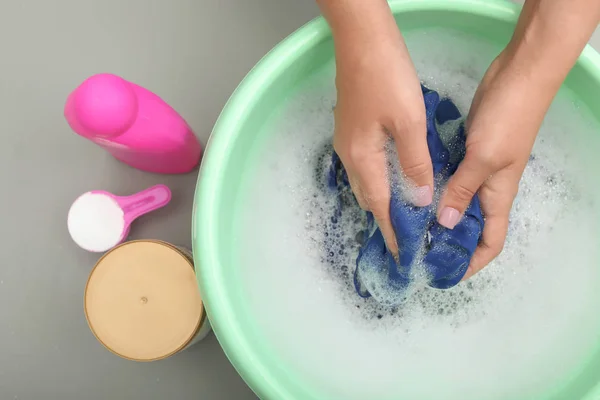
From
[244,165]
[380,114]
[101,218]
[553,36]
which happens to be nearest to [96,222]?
[101,218]

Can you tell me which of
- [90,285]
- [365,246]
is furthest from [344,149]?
[90,285]

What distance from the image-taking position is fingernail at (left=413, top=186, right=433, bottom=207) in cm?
52

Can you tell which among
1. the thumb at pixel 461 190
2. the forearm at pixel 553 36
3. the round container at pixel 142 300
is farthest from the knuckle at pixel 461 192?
the round container at pixel 142 300

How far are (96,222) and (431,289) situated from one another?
1.45 feet

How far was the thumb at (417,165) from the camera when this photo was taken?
0.49 meters

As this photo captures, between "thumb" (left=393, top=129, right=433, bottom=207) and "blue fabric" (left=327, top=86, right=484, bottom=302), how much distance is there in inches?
0.5

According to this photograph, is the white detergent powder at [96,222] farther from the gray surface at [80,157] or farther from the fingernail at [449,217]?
the fingernail at [449,217]

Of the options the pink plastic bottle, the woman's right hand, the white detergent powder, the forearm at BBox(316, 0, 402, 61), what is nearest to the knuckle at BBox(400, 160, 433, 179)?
the woman's right hand

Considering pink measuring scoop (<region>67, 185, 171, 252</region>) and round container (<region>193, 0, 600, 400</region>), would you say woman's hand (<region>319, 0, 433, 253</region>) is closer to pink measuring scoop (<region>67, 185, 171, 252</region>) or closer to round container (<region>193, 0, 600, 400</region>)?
round container (<region>193, 0, 600, 400</region>)

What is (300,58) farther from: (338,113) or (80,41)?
(80,41)

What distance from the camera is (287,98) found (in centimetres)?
60

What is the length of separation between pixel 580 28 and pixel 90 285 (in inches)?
23.6

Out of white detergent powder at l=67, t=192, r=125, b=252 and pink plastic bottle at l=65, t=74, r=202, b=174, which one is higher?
pink plastic bottle at l=65, t=74, r=202, b=174

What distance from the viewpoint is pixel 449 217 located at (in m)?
0.53
